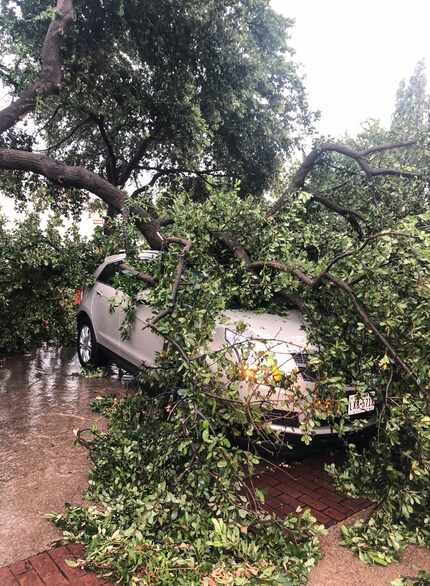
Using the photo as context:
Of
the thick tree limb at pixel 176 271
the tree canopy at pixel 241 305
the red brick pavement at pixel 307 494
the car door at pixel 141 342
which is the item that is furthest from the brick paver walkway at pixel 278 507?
the car door at pixel 141 342

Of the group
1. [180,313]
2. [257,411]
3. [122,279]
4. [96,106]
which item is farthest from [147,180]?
[257,411]

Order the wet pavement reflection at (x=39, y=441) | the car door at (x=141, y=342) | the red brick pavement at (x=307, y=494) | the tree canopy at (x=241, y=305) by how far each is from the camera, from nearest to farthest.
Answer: the tree canopy at (x=241, y=305), the wet pavement reflection at (x=39, y=441), the red brick pavement at (x=307, y=494), the car door at (x=141, y=342)

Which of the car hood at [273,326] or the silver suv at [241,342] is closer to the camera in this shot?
the silver suv at [241,342]

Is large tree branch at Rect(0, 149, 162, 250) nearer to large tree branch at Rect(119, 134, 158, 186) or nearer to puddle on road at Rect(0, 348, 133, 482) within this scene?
puddle on road at Rect(0, 348, 133, 482)

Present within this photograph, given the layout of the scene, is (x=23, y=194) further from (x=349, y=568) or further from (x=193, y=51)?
(x=349, y=568)

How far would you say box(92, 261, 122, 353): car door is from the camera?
568 cm

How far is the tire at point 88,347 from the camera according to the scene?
628cm

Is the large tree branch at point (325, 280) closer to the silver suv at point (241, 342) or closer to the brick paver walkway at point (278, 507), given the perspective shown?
the silver suv at point (241, 342)

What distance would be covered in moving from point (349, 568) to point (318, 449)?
3.36ft

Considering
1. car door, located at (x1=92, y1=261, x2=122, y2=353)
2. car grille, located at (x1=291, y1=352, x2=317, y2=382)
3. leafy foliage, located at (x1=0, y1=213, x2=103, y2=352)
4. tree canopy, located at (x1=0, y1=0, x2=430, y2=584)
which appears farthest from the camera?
leafy foliage, located at (x1=0, y1=213, x2=103, y2=352)

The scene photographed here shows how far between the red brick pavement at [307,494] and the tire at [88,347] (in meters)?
3.27

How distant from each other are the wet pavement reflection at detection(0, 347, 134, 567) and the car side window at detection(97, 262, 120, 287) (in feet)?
4.40

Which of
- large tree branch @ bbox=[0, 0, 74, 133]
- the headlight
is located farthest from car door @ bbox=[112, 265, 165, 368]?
large tree branch @ bbox=[0, 0, 74, 133]

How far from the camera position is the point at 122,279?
15.5 ft
